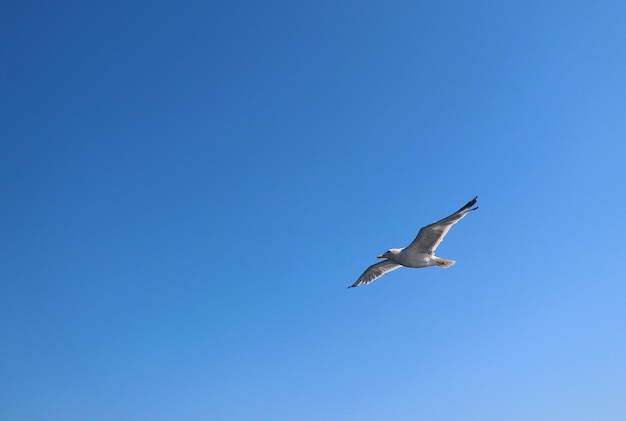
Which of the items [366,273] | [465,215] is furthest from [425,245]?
[366,273]

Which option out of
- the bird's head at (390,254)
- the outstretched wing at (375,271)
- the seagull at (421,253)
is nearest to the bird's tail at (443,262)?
the seagull at (421,253)

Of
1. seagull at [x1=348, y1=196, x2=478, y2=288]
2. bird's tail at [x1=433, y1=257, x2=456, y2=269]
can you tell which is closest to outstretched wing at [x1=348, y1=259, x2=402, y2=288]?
seagull at [x1=348, y1=196, x2=478, y2=288]

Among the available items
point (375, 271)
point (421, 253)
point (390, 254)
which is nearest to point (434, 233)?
point (421, 253)

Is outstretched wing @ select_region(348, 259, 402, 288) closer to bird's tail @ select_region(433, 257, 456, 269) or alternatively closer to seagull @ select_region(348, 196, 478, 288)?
seagull @ select_region(348, 196, 478, 288)

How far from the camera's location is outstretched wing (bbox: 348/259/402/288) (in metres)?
31.1

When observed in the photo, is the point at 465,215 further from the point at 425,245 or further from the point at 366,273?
the point at 366,273

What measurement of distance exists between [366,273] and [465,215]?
9.14 metres

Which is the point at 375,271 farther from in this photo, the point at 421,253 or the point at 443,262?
the point at 443,262

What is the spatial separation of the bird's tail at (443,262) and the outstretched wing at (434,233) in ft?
1.90

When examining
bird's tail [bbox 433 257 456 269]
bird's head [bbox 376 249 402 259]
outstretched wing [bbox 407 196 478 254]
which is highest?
bird's head [bbox 376 249 402 259]

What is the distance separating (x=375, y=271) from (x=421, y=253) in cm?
465

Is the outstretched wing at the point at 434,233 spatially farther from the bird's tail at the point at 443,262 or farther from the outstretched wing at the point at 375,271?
the outstretched wing at the point at 375,271

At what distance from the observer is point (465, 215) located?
2453 centimetres

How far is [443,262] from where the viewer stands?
27.7 m
